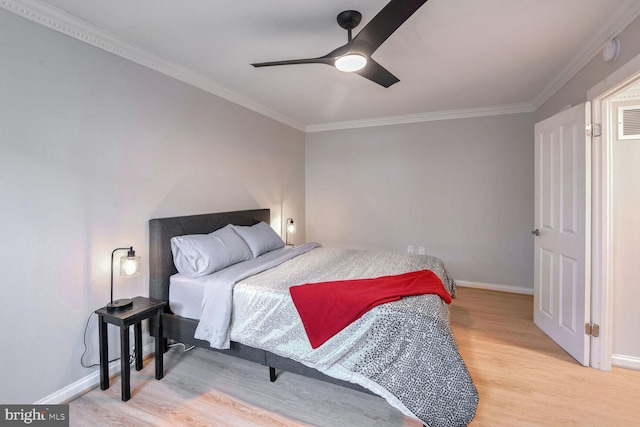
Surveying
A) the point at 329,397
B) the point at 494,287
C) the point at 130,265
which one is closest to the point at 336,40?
the point at 130,265

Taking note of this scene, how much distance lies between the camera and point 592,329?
90.6 inches

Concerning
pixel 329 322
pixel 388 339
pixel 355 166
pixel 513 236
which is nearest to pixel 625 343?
pixel 513 236

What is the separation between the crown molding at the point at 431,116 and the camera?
3891 mm

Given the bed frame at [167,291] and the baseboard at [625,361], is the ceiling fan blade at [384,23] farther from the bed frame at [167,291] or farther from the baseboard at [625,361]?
the baseboard at [625,361]

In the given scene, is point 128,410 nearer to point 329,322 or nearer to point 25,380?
point 25,380

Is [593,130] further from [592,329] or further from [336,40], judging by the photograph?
[336,40]

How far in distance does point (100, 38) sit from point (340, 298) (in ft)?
8.23

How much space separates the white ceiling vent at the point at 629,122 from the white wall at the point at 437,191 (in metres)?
1.64

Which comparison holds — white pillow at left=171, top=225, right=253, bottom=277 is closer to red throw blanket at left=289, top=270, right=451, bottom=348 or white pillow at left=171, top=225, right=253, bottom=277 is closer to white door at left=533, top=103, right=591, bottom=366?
red throw blanket at left=289, top=270, right=451, bottom=348

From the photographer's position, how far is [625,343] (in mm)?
2305

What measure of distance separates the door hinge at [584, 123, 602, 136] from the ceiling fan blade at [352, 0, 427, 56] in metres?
1.82

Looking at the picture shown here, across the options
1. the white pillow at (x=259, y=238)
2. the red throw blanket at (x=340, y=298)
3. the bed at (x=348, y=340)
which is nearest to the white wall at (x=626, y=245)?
the bed at (x=348, y=340)

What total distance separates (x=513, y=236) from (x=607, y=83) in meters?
2.35

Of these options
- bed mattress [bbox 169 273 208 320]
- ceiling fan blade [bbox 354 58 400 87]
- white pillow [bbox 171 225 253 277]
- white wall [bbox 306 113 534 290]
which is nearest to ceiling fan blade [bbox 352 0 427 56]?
ceiling fan blade [bbox 354 58 400 87]
